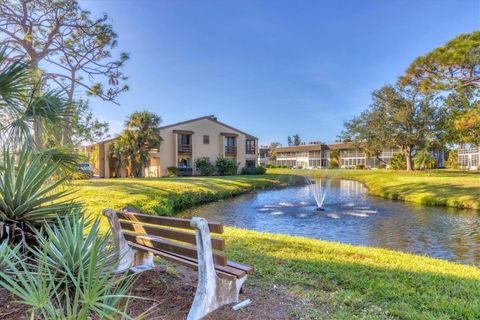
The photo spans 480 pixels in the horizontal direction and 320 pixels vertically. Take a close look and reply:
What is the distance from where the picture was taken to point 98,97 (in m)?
14.8

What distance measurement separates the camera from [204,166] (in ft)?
109

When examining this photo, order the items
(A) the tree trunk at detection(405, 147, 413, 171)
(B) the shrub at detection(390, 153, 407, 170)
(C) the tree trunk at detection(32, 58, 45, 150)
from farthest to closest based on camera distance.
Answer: (B) the shrub at detection(390, 153, 407, 170) → (A) the tree trunk at detection(405, 147, 413, 171) → (C) the tree trunk at detection(32, 58, 45, 150)

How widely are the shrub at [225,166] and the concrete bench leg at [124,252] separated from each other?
99.3 feet

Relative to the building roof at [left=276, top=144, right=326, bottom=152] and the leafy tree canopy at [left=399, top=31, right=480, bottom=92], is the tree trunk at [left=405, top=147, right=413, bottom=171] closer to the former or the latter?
the leafy tree canopy at [left=399, top=31, right=480, bottom=92]

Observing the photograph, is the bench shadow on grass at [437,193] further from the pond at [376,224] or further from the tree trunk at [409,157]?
the tree trunk at [409,157]

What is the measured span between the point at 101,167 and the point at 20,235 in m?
29.1

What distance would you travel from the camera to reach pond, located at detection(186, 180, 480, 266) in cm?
878

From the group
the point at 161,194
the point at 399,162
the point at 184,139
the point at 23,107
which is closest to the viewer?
the point at 23,107

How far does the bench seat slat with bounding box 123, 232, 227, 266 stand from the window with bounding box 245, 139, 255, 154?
35008mm

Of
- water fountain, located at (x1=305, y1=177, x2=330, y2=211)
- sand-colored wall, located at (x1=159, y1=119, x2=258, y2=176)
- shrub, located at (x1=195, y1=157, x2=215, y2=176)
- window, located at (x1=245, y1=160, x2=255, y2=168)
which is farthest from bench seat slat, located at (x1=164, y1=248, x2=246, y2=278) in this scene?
window, located at (x1=245, y1=160, x2=255, y2=168)

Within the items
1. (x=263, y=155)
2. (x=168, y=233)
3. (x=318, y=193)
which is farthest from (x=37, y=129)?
(x=263, y=155)

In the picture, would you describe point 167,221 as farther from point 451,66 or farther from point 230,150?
point 230,150

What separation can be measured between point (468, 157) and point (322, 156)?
27.9 m

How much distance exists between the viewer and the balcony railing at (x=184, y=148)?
33.6 metres
